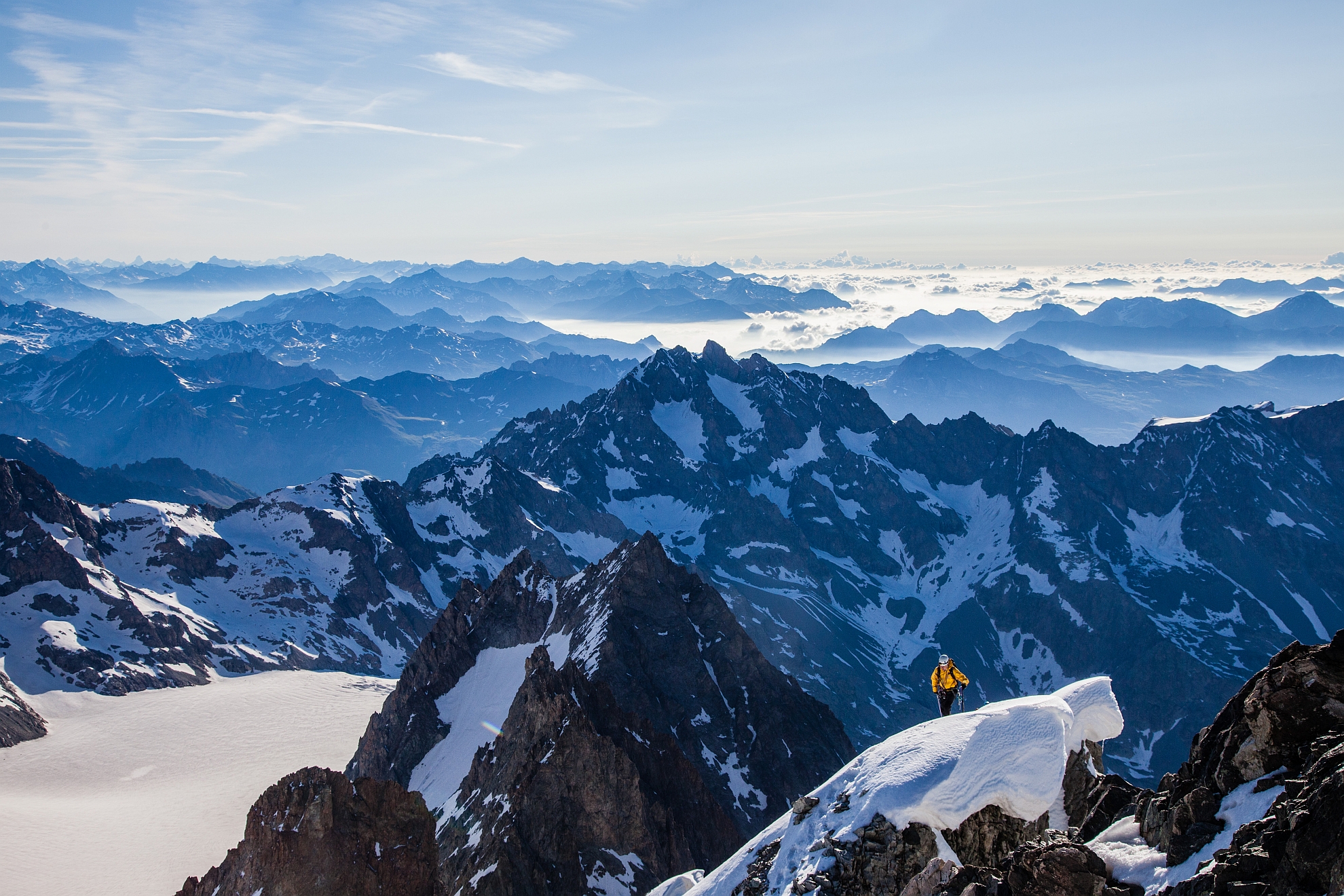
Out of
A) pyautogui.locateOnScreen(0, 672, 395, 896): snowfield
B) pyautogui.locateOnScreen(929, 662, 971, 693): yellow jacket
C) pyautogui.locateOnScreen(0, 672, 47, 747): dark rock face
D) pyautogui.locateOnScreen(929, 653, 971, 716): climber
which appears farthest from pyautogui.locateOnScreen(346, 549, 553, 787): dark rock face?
pyautogui.locateOnScreen(929, 662, 971, 693): yellow jacket

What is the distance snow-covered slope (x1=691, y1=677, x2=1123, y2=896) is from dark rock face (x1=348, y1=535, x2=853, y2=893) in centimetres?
5572

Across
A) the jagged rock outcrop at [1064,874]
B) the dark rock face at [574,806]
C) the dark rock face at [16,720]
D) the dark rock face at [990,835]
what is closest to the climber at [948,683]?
the dark rock face at [990,835]

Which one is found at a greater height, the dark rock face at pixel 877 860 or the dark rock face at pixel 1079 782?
the dark rock face at pixel 1079 782

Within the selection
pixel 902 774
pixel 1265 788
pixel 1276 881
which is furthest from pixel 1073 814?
pixel 1276 881

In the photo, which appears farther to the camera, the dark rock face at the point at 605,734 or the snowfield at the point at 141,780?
the snowfield at the point at 141,780

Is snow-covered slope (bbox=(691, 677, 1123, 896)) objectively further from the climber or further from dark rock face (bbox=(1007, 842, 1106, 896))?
dark rock face (bbox=(1007, 842, 1106, 896))

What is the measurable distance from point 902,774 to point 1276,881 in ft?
52.7

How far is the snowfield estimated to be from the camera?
406 ft

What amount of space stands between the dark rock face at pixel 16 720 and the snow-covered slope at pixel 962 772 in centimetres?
20248

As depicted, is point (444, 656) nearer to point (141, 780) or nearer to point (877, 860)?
point (141, 780)

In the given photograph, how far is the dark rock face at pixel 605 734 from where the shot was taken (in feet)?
291

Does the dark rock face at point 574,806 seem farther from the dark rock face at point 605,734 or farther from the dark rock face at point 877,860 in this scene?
the dark rock face at point 877,860

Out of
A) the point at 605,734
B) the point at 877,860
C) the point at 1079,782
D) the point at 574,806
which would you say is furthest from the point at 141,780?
the point at 1079,782

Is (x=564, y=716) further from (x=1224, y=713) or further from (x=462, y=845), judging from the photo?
(x=1224, y=713)
